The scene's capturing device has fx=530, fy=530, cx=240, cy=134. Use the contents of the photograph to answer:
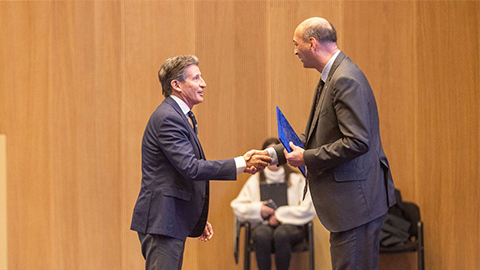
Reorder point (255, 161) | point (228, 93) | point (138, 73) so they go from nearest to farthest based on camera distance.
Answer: point (255, 161) < point (138, 73) < point (228, 93)

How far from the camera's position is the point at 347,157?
241 cm

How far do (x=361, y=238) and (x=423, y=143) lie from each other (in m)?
2.51

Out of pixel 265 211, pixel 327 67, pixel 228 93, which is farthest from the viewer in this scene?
pixel 228 93

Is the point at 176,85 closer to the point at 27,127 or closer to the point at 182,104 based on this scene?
the point at 182,104

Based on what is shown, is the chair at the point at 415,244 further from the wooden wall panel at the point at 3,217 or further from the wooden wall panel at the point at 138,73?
the wooden wall panel at the point at 3,217

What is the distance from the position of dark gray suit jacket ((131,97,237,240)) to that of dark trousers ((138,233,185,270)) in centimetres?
5

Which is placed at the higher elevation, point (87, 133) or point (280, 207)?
point (87, 133)

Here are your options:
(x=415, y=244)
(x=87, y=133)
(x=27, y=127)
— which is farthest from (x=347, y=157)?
(x=27, y=127)

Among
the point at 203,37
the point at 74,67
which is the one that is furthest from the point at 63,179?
the point at 203,37

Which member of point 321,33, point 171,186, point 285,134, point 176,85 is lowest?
point 171,186

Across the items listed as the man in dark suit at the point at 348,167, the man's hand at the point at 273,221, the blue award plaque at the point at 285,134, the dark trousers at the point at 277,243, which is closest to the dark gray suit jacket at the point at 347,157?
the man in dark suit at the point at 348,167

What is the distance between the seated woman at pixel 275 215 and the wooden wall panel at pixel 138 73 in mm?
940

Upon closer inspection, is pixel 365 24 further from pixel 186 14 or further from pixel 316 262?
pixel 316 262

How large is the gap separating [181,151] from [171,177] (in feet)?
0.49
